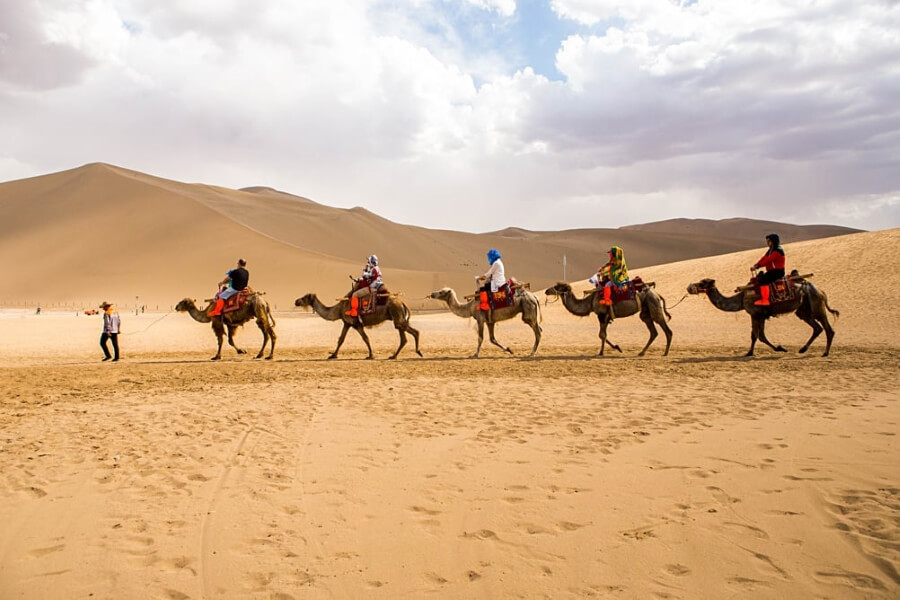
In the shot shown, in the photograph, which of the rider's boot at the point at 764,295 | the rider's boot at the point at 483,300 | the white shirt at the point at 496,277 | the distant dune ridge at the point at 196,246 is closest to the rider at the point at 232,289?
the rider's boot at the point at 483,300

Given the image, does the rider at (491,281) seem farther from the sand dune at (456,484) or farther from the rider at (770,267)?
the rider at (770,267)

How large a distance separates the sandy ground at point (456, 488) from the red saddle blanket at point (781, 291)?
4.35 meters

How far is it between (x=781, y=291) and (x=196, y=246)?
1984 inches

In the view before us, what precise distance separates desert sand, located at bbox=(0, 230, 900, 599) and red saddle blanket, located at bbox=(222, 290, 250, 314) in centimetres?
516

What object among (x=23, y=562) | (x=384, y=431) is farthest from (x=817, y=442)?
(x=23, y=562)

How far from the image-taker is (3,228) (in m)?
62.7

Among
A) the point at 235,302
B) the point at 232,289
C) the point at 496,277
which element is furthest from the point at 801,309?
the point at 232,289

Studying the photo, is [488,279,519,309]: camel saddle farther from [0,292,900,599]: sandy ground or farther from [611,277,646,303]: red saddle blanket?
[0,292,900,599]: sandy ground

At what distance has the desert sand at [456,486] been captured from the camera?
3.86 m

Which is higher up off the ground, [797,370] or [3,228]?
[3,228]

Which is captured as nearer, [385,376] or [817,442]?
[817,442]

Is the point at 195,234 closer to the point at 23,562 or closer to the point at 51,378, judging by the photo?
the point at 51,378

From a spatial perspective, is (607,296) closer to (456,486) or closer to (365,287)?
(365,287)

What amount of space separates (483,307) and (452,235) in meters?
79.9
